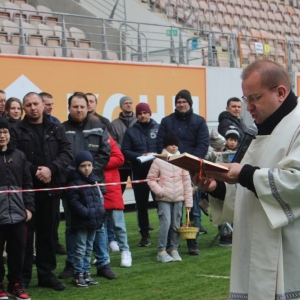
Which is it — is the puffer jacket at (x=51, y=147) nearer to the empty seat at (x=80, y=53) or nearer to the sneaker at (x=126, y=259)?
the sneaker at (x=126, y=259)

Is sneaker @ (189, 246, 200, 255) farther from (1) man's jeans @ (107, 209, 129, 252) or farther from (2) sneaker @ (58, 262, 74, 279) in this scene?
(2) sneaker @ (58, 262, 74, 279)

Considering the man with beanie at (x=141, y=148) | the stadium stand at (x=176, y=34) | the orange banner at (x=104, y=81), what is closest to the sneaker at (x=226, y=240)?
the man with beanie at (x=141, y=148)

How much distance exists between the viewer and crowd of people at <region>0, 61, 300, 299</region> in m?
3.59

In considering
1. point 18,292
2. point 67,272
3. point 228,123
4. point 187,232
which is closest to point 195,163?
point 18,292

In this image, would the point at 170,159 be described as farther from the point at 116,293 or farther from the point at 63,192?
the point at 63,192

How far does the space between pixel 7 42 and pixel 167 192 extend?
675 centimetres

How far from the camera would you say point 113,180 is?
8.70 metres

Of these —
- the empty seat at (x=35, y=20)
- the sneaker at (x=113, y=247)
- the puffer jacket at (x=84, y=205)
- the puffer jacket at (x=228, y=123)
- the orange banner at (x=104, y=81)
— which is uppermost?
the empty seat at (x=35, y=20)

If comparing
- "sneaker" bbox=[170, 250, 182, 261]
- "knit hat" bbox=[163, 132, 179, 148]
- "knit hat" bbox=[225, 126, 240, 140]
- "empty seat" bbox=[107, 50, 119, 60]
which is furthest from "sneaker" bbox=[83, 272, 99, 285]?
"empty seat" bbox=[107, 50, 119, 60]

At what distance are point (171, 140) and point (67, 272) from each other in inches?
80.5

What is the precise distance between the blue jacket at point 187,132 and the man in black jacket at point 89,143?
5.09ft

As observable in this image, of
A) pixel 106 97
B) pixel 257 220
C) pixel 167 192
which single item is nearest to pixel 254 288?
pixel 257 220

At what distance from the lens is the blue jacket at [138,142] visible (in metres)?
9.72

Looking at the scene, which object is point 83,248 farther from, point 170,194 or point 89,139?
point 170,194
